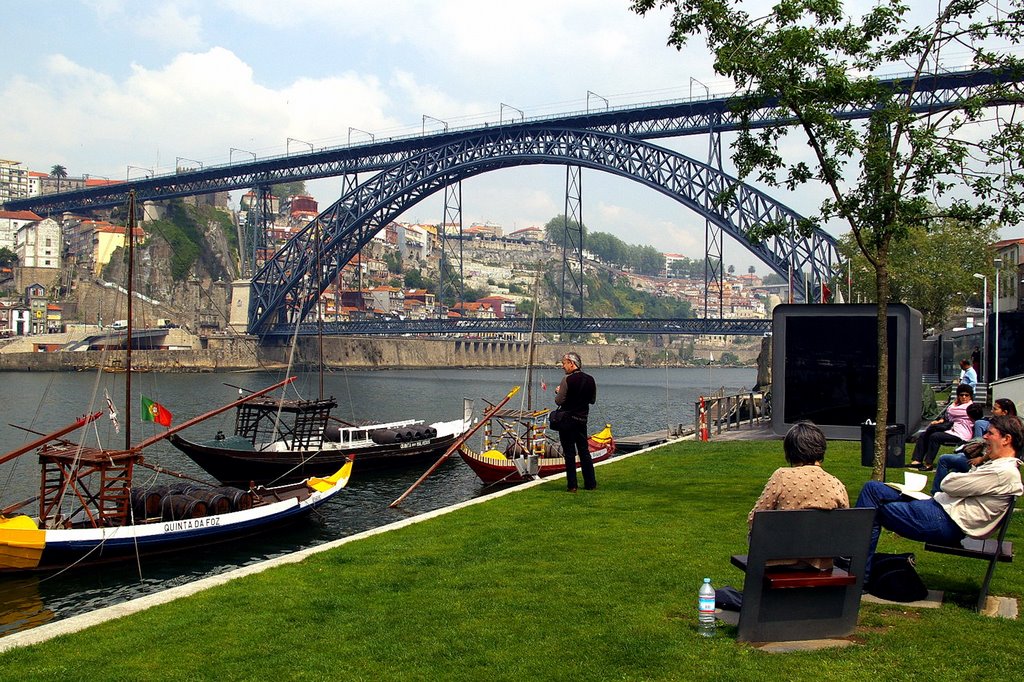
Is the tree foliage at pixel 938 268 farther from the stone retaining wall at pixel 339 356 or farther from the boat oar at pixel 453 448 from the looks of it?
the stone retaining wall at pixel 339 356

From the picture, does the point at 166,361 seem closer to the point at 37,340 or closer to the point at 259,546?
the point at 37,340

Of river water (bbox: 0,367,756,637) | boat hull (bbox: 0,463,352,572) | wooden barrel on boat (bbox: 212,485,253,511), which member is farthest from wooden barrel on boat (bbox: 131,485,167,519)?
wooden barrel on boat (bbox: 212,485,253,511)

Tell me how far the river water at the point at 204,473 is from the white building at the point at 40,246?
40344 millimetres

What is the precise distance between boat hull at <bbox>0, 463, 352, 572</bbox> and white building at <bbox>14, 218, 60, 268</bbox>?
112m

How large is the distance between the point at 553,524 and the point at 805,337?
8310mm

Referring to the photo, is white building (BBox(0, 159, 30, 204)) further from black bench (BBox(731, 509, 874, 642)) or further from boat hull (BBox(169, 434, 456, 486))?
black bench (BBox(731, 509, 874, 642))

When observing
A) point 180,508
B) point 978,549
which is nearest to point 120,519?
point 180,508

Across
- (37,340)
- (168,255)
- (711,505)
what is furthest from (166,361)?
(711,505)

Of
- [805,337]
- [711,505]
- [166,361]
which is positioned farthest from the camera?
[166,361]

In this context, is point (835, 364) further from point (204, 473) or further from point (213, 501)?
point (204, 473)

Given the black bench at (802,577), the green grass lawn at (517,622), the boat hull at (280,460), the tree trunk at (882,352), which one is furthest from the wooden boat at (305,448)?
the black bench at (802,577)

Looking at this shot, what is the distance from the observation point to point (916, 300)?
1784 inches

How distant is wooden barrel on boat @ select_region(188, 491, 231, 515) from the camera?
683 inches

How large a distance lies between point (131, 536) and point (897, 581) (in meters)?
12.7
